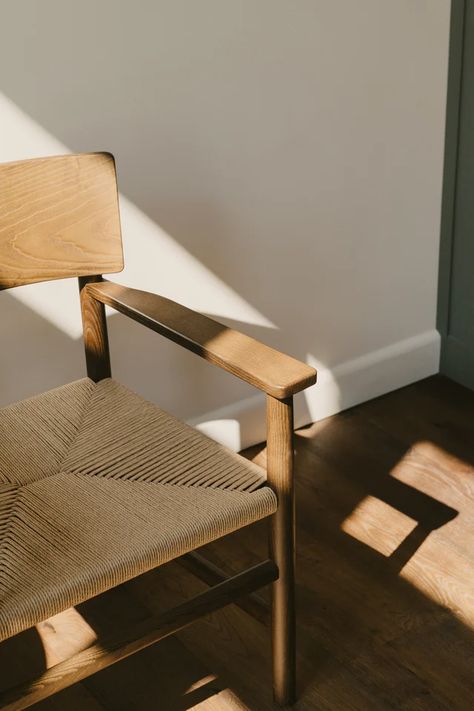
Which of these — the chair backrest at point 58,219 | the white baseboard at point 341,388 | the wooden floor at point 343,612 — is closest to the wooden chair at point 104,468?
the chair backrest at point 58,219

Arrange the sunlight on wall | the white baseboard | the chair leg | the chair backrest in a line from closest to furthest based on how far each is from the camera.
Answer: the chair leg
the chair backrest
the sunlight on wall
the white baseboard

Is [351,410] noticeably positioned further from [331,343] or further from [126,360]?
[126,360]

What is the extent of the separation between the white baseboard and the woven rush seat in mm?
637

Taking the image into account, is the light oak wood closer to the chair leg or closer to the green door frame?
the chair leg

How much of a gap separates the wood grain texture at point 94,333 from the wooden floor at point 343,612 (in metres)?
0.44

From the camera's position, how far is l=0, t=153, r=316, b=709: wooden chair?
3.96 feet

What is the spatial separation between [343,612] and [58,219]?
34.2 inches

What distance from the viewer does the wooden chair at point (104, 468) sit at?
3.96 ft

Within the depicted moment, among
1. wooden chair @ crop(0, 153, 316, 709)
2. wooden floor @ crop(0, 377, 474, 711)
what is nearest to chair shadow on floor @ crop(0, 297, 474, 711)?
wooden floor @ crop(0, 377, 474, 711)

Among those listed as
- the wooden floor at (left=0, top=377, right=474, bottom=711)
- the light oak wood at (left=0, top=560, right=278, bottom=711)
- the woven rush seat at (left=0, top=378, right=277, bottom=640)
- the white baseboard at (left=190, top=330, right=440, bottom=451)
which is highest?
the woven rush seat at (left=0, top=378, right=277, bottom=640)

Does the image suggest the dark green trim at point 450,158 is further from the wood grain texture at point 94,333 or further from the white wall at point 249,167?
the wood grain texture at point 94,333

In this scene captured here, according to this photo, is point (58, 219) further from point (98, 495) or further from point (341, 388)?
point (341, 388)

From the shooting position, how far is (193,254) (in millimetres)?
2031

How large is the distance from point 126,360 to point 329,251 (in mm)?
579
